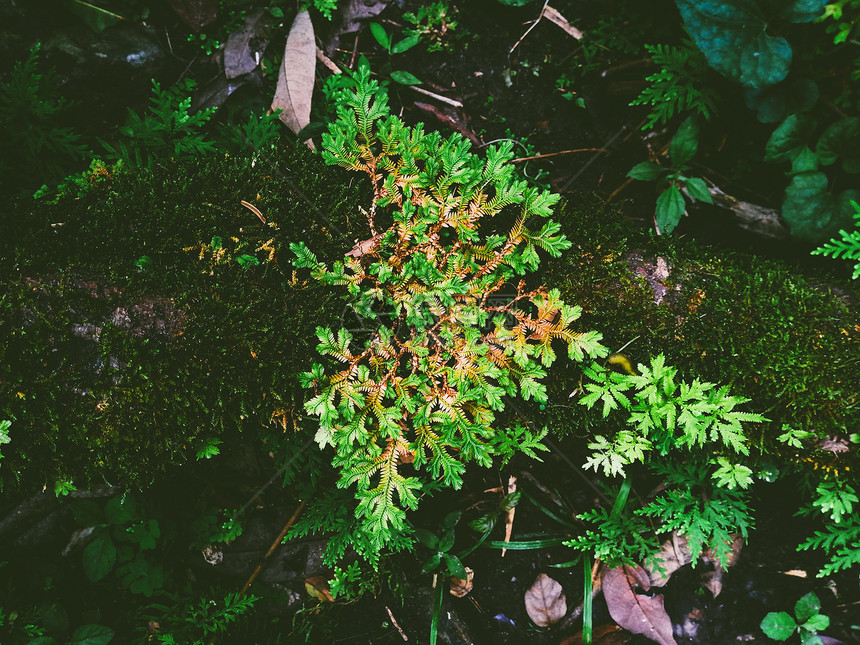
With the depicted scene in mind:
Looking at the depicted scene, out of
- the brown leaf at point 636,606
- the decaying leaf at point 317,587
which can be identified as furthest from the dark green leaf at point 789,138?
the decaying leaf at point 317,587

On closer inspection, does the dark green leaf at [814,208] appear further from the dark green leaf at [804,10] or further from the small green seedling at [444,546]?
the small green seedling at [444,546]

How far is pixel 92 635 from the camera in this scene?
10.4 ft

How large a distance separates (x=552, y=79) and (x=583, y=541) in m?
3.11

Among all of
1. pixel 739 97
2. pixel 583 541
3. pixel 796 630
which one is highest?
pixel 739 97

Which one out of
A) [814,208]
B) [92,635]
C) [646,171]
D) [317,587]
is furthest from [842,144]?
[92,635]

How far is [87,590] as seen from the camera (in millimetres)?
3350

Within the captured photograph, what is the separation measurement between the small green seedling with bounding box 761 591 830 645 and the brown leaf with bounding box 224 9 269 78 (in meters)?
5.12

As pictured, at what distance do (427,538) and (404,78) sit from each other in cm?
309

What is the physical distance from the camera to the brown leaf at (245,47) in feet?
10.8

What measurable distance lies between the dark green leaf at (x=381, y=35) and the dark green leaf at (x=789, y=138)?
2491 millimetres

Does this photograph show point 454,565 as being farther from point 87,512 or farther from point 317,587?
point 87,512

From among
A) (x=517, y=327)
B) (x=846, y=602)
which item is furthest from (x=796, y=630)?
(x=517, y=327)

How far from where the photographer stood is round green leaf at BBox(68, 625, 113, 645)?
3150 mm

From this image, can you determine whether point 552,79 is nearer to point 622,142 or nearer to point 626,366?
point 622,142
